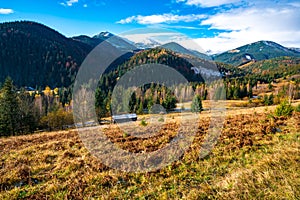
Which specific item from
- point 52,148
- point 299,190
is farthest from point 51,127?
point 299,190

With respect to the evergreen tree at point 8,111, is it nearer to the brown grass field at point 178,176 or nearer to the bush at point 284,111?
the brown grass field at point 178,176

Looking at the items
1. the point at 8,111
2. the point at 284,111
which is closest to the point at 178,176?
the point at 284,111

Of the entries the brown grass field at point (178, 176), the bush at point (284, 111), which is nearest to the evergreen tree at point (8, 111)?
the brown grass field at point (178, 176)

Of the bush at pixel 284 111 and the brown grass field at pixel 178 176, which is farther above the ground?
the bush at pixel 284 111

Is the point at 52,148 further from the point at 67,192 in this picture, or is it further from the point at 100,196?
the point at 100,196

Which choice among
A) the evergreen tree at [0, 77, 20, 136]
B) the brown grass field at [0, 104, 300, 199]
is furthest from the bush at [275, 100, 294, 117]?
the evergreen tree at [0, 77, 20, 136]

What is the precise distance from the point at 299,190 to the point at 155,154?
6790 millimetres

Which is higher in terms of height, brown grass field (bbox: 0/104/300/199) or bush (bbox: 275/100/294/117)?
bush (bbox: 275/100/294/117)

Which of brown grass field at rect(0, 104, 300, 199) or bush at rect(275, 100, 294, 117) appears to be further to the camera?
bush at rect(275, 100, 294, 117)

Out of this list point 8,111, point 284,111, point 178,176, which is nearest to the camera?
point 178,176

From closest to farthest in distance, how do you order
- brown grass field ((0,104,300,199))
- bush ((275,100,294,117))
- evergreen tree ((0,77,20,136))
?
1. brown grass field ((0,104,300,199))
2. bush ((275,100,294,117))
3. evergreen tree ((0,77,20,136))

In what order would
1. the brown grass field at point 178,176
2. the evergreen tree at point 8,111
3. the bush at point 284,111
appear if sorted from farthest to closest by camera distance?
the evergreen tree at point 8,111
the bush at point 284,111
the brown grass field at point 178,176

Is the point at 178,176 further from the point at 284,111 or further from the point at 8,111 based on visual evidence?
the point at 8,111

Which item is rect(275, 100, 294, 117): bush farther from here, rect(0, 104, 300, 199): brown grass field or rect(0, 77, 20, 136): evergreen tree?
rect(0, 77, 20, 136): evergreen tree
